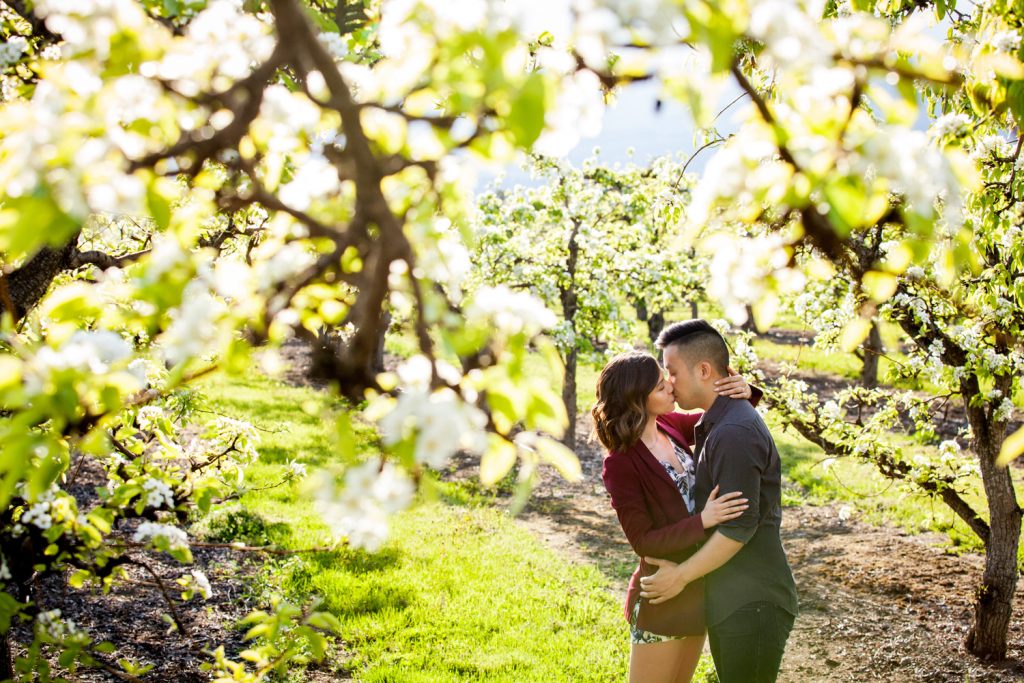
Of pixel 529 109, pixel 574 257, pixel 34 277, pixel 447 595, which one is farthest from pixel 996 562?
pixel 574 257

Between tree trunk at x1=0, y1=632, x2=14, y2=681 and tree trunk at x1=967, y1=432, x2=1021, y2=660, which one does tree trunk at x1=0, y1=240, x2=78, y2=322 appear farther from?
tree trunk at x1=967, y1=432, x2=1021, y2=660

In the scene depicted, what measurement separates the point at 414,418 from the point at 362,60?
5.10 feet

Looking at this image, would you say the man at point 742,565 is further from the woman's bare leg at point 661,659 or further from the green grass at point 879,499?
the green grass at point 879,499

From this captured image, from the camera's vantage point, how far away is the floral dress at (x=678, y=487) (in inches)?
140

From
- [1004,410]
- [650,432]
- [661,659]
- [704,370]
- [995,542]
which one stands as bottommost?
[995,542]

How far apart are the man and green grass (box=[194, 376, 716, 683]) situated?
2085mm

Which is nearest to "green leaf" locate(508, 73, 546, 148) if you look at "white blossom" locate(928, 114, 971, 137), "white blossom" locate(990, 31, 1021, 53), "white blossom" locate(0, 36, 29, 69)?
"white blossom" locate(928, 114, 971, 137)

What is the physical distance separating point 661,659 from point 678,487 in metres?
0.78

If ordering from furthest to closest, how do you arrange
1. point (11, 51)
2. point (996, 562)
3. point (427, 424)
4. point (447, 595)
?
point (447, 595), point (996, 562), point (11, 51), point (427, 424)

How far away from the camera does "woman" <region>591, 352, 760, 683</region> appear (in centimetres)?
351

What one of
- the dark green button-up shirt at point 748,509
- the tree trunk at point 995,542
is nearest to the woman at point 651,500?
the dark green button-up shirt at point 748,509

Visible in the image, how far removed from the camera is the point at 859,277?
175 cm

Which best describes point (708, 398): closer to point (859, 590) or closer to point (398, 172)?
point (398, 172)

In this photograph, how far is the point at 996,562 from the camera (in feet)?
19.2
